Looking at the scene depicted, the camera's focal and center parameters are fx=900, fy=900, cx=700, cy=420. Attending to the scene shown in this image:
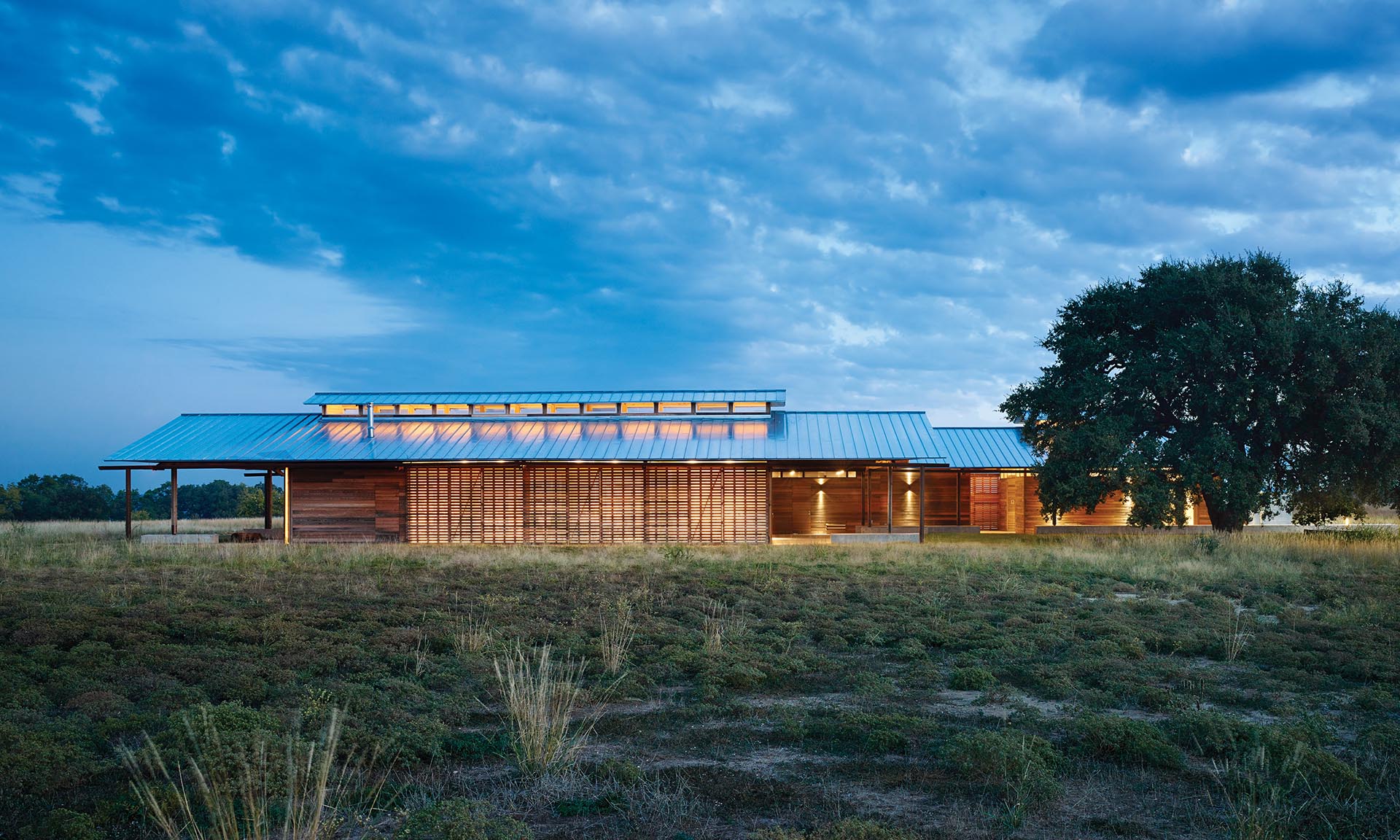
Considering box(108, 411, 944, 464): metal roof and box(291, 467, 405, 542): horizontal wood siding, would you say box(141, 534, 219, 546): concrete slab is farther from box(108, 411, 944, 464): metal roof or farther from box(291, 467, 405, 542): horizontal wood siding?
box(291, 467, 405, 542): horizontal wood siding

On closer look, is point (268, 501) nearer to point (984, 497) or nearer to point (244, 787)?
point (984, 497)

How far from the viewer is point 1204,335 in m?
23.9

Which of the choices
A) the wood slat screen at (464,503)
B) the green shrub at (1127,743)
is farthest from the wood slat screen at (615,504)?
the green shrub at (1127,743)

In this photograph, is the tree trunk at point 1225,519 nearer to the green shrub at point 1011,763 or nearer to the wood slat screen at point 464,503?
the wood slat screen at point 464,503

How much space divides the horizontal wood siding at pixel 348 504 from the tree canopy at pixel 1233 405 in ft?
64.9

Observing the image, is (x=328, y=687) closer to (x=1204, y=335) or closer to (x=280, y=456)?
(x=280, y=456)

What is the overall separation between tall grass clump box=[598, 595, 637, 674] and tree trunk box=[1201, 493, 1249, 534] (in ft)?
62.5

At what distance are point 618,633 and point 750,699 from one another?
104 inches

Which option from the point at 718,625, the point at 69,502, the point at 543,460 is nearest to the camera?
the point at 718,625

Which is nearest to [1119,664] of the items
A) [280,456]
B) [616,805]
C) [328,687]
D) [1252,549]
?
[616,805]

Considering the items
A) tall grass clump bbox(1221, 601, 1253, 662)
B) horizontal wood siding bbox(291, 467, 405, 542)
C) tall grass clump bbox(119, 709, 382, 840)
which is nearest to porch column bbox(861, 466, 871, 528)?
horizontal wood siding bbox(291, 467, 405, 542)

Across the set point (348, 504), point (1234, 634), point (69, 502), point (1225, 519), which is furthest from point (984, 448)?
point (69, 502)

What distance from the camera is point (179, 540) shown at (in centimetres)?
2608

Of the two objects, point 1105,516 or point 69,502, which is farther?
point 69,502
